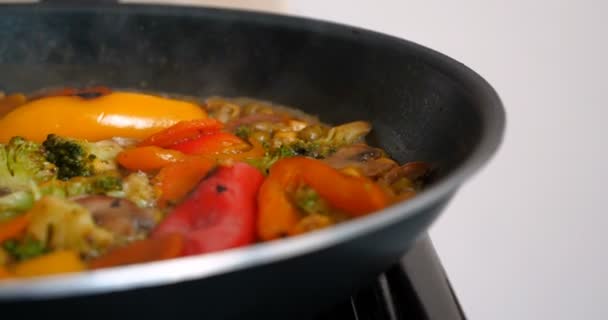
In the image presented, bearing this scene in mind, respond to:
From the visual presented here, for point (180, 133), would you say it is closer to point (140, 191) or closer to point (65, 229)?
point (140, 191)

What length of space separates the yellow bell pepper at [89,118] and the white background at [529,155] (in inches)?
29.5

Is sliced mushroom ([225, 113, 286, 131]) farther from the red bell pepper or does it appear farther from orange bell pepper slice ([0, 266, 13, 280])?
orange bell pepper slice ([0, 266, 13, 280])

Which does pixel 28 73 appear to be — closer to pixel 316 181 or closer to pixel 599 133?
pixel 316 181

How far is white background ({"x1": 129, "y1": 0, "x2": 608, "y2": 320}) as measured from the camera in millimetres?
2217

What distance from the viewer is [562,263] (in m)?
2.36

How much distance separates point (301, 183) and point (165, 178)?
0.26 m

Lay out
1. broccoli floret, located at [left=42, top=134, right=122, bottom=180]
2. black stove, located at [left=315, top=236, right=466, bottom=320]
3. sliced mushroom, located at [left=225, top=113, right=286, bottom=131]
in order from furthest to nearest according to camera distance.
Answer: sliced mushroom, located at [left=225, top=113, right=286, bottom=131] < broccoli floret, located at [left=42, top=134, right=122, bottom=180] < black stove, located at [left=315, top=236, right=466, bottom=320]

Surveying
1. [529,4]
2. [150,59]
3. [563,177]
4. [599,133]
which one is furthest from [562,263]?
[150,59]

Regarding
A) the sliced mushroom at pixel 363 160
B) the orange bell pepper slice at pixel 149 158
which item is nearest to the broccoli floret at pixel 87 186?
the orange bell pepper slice at pixel 149 158

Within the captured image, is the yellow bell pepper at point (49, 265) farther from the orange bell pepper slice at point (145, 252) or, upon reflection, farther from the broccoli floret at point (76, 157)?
the broccoli floret at point (76, 157)

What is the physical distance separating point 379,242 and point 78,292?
0.35m

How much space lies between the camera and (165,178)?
123 cm

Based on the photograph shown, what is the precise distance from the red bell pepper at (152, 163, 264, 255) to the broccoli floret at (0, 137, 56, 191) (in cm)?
39

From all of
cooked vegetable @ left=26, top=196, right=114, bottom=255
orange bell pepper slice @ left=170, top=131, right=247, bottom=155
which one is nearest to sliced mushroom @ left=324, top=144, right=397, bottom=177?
orange bell pepper slice @ left=170, top=131, right=247, bottom=155
